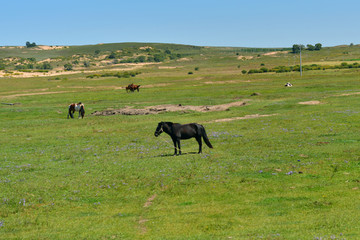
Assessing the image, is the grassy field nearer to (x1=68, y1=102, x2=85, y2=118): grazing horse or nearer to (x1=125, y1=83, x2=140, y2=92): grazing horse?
(x1=68, y1=102, x2=85, y2=118): grazing horse

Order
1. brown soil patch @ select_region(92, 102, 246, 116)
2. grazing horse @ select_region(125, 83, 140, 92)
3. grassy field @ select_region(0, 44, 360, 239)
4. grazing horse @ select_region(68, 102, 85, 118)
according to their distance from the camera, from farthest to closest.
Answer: grazing horse @ select_region(125, 83, 140, 92)
brown soil patch @ select_region(92, 102, 246, 116)
grazing horse @ select_region(68, 102, 85, 118)
grassy field @ select_region(0, 44, 360, 239)

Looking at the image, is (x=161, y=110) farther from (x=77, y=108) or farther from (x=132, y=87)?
(x=132, y=87)

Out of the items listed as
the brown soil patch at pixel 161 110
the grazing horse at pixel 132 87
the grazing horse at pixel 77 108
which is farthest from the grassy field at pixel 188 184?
the grazing horse at pixel 132 87

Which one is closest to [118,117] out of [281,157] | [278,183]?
[281,157]

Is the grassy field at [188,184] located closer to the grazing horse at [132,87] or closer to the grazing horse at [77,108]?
the grazing horse at [77,108]

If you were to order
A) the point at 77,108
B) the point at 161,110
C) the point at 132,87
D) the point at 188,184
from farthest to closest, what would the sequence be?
1. the point at 132,87
2. the point at 161,110
3. the point at 77,108
4. the point at 188,184

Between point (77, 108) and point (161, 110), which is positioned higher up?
point (77, 108)

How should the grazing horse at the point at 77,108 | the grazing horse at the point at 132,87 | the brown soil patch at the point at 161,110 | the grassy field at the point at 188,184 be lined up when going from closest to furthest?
the grassy field at the point at 188,184 → the grazing horse at the point at 77,108 → the brown soil patch at the point at 161,110 → the grazing horse at the point at 132,87

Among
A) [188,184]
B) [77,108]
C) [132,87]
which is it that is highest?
[132,87]

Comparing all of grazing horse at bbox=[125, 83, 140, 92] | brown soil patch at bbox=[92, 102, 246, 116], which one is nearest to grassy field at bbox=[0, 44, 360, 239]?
brown soil patch at bbox=[92, 102, 246, 116]

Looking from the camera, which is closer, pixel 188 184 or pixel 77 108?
pixel 188 184

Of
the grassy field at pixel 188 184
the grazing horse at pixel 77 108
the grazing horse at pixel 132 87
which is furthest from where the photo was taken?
the grazing horse at pixel 132 87

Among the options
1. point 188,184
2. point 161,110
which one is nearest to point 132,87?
point 161,110

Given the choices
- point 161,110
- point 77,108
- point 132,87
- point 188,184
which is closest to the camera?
point 188,184
